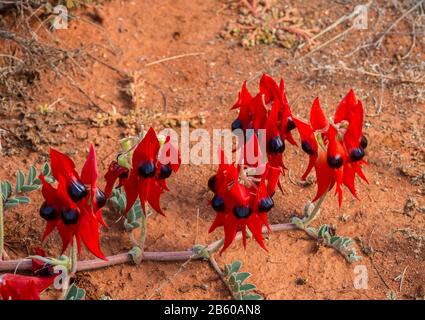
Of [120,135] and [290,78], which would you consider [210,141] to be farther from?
[290,78]

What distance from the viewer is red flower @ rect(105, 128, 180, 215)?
2.32 meters

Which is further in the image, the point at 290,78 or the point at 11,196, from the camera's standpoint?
the point at 290,78

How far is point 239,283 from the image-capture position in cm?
262

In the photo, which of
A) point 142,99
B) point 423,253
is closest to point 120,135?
point 142,99

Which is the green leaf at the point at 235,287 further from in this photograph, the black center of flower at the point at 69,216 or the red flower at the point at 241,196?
the black center of flower at the point at 69,216

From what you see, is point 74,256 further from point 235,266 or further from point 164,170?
point 235,266

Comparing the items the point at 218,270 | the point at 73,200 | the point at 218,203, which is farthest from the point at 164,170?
the point at 218,270

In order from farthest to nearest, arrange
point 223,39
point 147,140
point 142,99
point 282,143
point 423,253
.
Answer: point 223,39 → point 142,99 → point 423,253 → point 282,143 → point 147,140

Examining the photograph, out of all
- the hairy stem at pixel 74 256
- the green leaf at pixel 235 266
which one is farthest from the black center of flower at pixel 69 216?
the green leaf at pixel 235 266

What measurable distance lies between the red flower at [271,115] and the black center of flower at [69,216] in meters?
0.65

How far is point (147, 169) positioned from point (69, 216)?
0.94 ft

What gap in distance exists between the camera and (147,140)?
229cm
